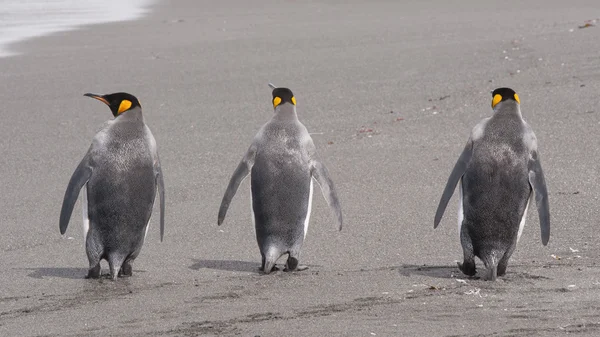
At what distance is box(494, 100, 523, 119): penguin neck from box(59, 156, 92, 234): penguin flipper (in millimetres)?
2076

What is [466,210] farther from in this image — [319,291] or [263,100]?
[263,100]

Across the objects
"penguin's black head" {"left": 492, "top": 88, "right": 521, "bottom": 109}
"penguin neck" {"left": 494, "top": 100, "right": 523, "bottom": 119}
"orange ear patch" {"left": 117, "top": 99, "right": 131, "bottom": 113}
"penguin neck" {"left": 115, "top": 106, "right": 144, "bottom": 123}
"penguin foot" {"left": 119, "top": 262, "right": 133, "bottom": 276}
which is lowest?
"penguin foot" {"left": 119, "top": 262, "right": 133, "bottom": 276}

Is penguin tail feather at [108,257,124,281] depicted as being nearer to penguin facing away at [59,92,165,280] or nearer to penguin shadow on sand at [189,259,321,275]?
penguin facing away at [59,92,165,280]

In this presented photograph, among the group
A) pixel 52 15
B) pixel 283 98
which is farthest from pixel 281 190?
pixel 52 15

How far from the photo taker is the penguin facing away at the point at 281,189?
537 cm

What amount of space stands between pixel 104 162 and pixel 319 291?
1297mm

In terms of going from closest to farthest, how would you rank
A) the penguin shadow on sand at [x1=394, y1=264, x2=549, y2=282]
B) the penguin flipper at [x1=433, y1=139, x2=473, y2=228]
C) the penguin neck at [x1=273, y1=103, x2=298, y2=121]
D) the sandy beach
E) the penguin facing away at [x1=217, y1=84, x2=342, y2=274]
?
the sandy beach < the penguin shadow on sand at [x1=394, y1=264, x2=549, y2=282] < the penguin flipper at [x1=433, y1=139, x2=473, y2=228] < the penguin facing away at [x1=217, y1=84, x2=342, y2=274] < the penguin neck at [x1=273, y1=103, x2=298, y2=121]

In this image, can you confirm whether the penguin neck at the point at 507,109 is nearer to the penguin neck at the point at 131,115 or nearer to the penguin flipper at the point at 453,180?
the penguin flipper at the point at 453,180

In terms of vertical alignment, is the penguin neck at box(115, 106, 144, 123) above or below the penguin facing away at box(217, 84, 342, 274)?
above

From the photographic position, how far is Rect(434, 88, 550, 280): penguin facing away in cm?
501

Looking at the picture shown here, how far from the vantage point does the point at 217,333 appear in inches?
159

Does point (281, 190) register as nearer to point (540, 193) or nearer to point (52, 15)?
point (540, 193)

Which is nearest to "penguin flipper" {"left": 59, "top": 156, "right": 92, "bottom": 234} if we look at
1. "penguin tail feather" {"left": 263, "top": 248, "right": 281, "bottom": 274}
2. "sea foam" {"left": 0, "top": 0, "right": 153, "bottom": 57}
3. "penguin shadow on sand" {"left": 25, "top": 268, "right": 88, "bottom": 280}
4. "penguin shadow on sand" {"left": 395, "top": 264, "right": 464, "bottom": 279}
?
"penguin shadow on sand" {"left": 25, "top": 268, "right": 88, "bottom": 280}

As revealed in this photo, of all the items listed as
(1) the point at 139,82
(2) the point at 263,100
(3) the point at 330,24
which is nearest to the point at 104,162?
(2) the point at 263,100
